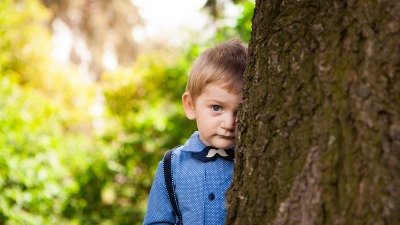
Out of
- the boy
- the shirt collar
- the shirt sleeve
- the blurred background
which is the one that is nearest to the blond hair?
the boy

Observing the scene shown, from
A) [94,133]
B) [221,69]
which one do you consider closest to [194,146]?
[221,69]

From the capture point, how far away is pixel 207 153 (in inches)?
83.7

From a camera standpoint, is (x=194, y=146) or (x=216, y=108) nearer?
(x=216, y=108)

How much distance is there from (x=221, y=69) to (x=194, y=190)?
0.48 metres

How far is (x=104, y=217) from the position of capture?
6617mm

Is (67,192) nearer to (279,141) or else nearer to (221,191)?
(221,191)

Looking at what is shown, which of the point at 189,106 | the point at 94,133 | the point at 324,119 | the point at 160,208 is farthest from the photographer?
the point at 94,133

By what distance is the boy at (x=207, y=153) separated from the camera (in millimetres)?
2016

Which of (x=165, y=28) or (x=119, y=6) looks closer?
(x=119, y=6)

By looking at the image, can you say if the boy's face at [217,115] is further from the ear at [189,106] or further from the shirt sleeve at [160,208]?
the shirt sleeve at [160,208]

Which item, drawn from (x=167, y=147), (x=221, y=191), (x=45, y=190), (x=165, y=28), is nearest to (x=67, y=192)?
(x=45, y=190)

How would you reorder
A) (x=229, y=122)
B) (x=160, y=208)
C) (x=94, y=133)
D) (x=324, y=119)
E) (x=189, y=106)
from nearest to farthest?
1. (x=324, y=119)
2. (x=229, y=122)
3. (x=160, y=208)
4. (x=189, y=106)
5. (x=94, y=133)

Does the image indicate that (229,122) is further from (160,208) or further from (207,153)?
(160,208)

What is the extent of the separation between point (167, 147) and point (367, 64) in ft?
16.9
